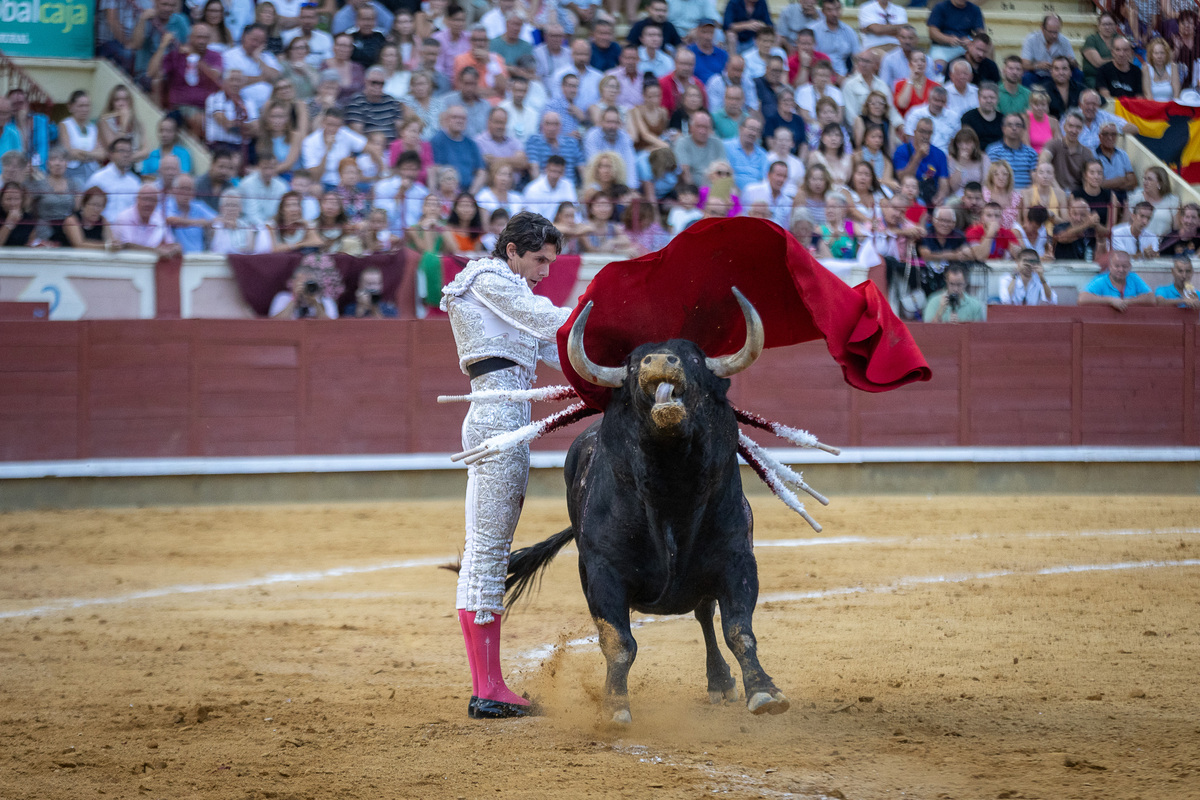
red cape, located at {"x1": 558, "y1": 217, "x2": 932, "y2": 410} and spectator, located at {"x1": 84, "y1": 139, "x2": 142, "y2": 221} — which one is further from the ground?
spectator, located at {"x1": 84, "y1": 139, "x2": 142, "y2": 221}

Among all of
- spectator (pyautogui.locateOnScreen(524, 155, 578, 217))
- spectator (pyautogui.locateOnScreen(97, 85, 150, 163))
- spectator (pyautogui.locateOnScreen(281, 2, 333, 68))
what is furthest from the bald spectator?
spectator (pyautogui.locateOnScreen(97, 85, 150, 163))

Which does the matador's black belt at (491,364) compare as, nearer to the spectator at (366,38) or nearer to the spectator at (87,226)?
the spectator at (87,226)

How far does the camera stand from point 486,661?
3455mm

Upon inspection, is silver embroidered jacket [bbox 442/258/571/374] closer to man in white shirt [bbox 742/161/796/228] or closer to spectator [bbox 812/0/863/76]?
man in white shirt [bbox 742/161/796/228]

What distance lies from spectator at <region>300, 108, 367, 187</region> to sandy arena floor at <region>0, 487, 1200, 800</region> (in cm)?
266

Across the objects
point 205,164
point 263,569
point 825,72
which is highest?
point 825,72

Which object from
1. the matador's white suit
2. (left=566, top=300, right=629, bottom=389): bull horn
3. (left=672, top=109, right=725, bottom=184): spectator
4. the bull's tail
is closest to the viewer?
(left=566, top=300, right=629, bottom=389): bull horn

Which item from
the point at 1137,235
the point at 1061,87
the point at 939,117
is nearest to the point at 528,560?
the point at 1137,235

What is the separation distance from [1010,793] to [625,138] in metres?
6.86

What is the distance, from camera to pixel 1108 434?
9.27 meters

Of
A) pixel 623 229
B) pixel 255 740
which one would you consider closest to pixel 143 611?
pixel 255 740

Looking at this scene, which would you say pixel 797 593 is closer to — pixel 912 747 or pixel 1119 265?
pixel 912 747

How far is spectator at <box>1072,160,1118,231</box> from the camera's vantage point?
9.38m

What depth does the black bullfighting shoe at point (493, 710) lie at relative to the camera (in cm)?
341
